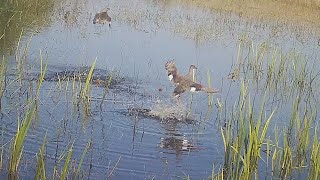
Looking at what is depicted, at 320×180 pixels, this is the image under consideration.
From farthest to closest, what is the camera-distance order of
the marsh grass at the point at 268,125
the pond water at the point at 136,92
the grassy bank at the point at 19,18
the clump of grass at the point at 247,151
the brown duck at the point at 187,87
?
the grassy bank at the point at 19,18
the brown duck at the point at 187,87
the pond water at the point at 136,92
the marsh grass at the point at 268,125
the clump of grass at the point at 247,151

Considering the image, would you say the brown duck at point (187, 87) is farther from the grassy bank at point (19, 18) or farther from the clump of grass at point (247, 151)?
the grassy bank at point (19, 18)

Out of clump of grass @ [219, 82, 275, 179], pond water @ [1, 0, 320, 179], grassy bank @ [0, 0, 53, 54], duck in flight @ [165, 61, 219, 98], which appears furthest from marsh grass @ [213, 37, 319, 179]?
grassy bank @ [0, 0, 53, 54]

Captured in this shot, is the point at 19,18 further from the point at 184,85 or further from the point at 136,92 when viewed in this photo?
the point at 184,85

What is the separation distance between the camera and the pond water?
6.67 meters

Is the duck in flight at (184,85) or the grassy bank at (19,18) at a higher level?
the grassy bank at (19,18)

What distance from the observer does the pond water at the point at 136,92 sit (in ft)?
21.9

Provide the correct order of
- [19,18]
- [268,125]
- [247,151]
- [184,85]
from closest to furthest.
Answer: [247,151]
[268,125]
[184,85]
[19,18]

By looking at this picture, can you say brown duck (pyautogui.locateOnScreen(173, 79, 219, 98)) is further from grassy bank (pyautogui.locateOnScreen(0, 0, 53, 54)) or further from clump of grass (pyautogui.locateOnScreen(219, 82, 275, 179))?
grassy bank (pyautogui.locateOnScreen(0, 0, 53, 54))

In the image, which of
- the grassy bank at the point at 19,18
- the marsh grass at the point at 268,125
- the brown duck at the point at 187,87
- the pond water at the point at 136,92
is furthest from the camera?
the grassy bank at the point at 19,18

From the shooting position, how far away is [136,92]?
9.79m

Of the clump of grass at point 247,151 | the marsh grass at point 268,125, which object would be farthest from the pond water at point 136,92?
the clump of grass at point 247,151

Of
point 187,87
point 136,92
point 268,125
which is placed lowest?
point 136,92

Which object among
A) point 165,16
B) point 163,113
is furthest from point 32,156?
point 165,16

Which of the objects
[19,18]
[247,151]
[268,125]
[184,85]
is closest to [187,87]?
[184,85]
